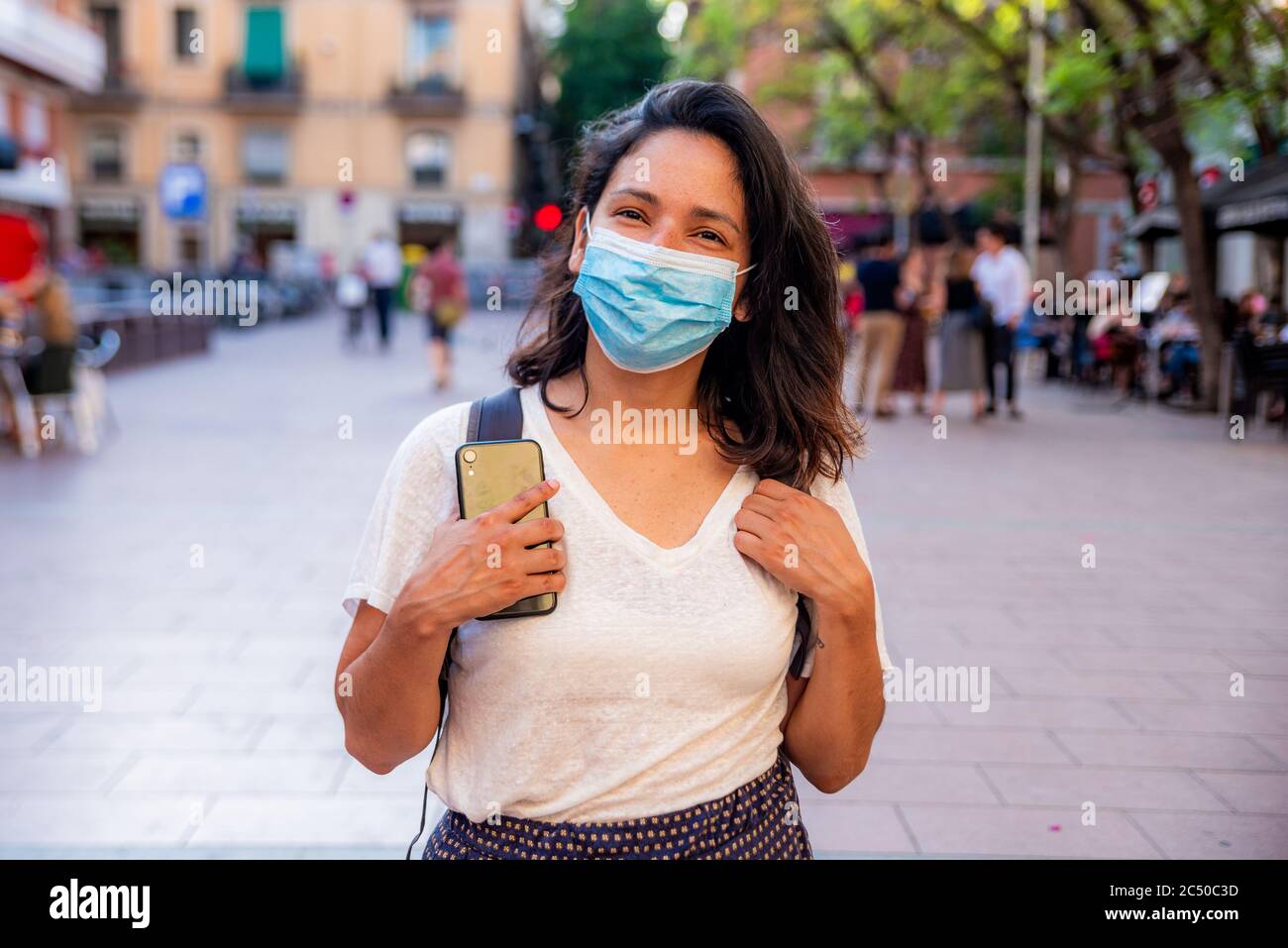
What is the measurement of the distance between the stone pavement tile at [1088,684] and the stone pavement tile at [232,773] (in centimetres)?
257

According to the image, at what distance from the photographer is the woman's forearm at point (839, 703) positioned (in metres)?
1.88

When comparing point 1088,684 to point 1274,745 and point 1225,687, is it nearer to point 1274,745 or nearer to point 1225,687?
point 1225,687

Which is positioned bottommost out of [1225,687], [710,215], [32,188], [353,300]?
[1225,687]

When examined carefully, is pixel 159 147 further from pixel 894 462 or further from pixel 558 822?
pixel 558 822

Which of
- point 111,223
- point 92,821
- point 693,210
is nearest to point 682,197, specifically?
point 693,210

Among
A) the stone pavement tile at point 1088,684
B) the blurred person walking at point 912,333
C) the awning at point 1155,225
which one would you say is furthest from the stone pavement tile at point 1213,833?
the awning at point 1155,225

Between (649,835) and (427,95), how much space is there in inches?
1729

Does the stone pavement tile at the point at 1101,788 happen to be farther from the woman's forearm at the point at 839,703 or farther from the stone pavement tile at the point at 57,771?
the stone pavement tile at the point at 57,771

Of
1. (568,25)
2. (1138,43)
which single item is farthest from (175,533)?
(568,25)

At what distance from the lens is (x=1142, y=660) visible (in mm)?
5465

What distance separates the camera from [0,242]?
1270cm

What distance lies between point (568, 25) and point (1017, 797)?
4752 centimetres

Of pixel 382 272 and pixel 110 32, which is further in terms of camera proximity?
pixel 110 32

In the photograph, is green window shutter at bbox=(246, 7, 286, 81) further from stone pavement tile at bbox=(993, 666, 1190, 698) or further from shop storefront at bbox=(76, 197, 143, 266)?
stone pavement tile at bbox=(993, 666, 1190, 698)
